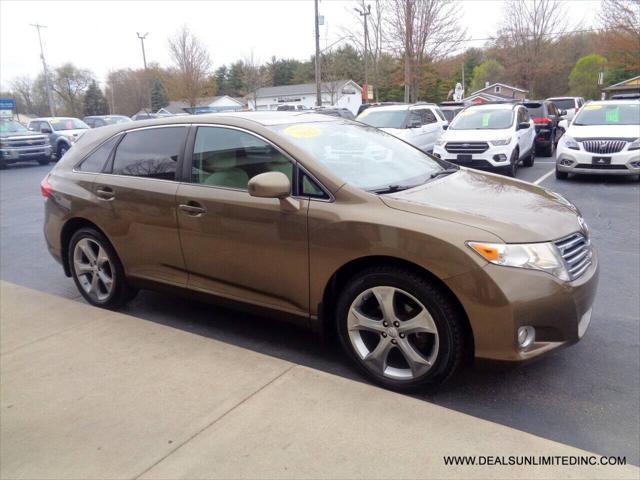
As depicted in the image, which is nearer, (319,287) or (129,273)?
(319,287)

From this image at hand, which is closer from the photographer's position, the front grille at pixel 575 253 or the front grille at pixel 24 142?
the front grille at pixel 575 253

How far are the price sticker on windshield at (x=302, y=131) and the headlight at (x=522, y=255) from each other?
145 cm

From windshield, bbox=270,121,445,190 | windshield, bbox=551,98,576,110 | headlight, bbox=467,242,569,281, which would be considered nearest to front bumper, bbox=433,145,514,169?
windshield, bbox=270,121,445,190

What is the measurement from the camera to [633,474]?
2.32m

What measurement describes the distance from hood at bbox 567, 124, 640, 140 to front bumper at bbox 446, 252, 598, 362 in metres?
8.54

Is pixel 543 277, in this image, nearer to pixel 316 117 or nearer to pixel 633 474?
pixel 633 474

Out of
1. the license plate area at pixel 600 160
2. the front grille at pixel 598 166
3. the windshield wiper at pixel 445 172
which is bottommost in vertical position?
the front grille at pixel 598 166

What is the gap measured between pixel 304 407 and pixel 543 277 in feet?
4.72

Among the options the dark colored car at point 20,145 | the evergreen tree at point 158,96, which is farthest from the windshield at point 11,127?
the evergreen tree at point 158,96

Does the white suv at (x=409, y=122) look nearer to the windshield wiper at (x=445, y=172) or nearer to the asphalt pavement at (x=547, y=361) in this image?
the asphalt pavement at (x=547, y=361)

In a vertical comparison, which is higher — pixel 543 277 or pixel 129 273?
pixel 543 277

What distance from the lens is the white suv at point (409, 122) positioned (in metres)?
12.6

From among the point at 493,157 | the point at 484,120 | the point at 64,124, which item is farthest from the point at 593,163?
the point at 64,124

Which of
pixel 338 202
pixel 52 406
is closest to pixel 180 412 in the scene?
pixel 52 406
